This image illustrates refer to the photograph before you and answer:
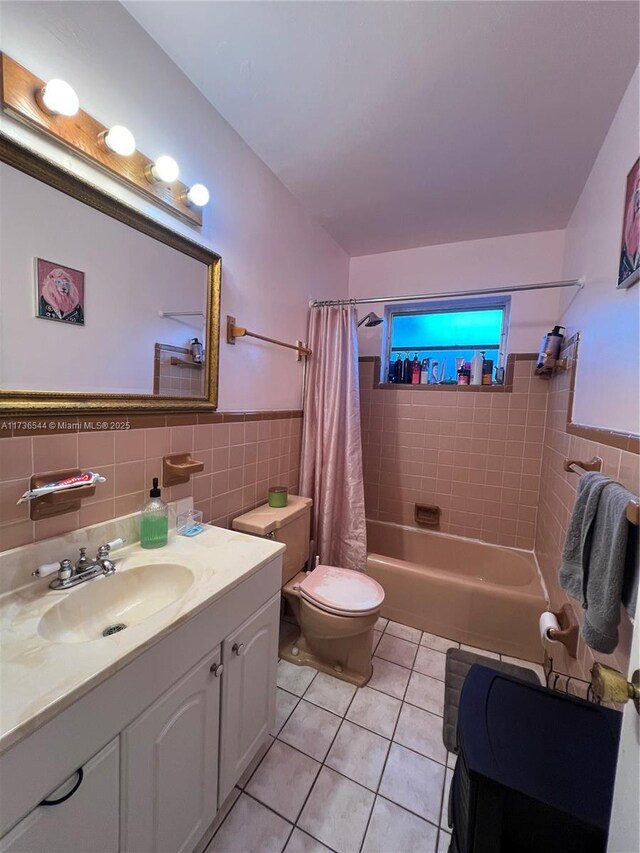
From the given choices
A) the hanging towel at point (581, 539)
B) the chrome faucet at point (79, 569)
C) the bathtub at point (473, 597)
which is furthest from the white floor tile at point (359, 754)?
the chrome faucet at point (79, 569)

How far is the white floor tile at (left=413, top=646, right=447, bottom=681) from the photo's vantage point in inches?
66.8

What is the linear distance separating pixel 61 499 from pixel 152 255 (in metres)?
0.86

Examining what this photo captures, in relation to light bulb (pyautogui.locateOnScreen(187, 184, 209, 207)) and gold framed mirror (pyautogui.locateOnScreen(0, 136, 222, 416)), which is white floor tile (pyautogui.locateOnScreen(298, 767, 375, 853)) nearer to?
gold framed mirror (pyautogui.locateOnScreen(0, 136, 222, 416))

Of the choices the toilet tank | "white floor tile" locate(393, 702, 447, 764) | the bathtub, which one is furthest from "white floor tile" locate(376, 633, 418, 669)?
the toilet tank

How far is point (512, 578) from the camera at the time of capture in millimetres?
2275

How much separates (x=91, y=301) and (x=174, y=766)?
128cm

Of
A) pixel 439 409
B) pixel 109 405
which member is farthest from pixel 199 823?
pixel 439 409

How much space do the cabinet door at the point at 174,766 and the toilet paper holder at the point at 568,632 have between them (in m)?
1.21

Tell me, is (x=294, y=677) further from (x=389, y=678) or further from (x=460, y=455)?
(x=460, y=455)

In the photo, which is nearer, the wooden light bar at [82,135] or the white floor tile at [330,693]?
Result: the wooden light bar at [82,135]

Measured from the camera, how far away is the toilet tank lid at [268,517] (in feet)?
5.02

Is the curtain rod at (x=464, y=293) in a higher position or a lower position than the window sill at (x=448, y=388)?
higher

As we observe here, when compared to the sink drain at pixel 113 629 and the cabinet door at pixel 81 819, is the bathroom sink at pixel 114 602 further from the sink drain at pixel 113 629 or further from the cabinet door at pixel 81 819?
the cabinet door at pixel 81 819

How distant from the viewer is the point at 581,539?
37.1 inches
